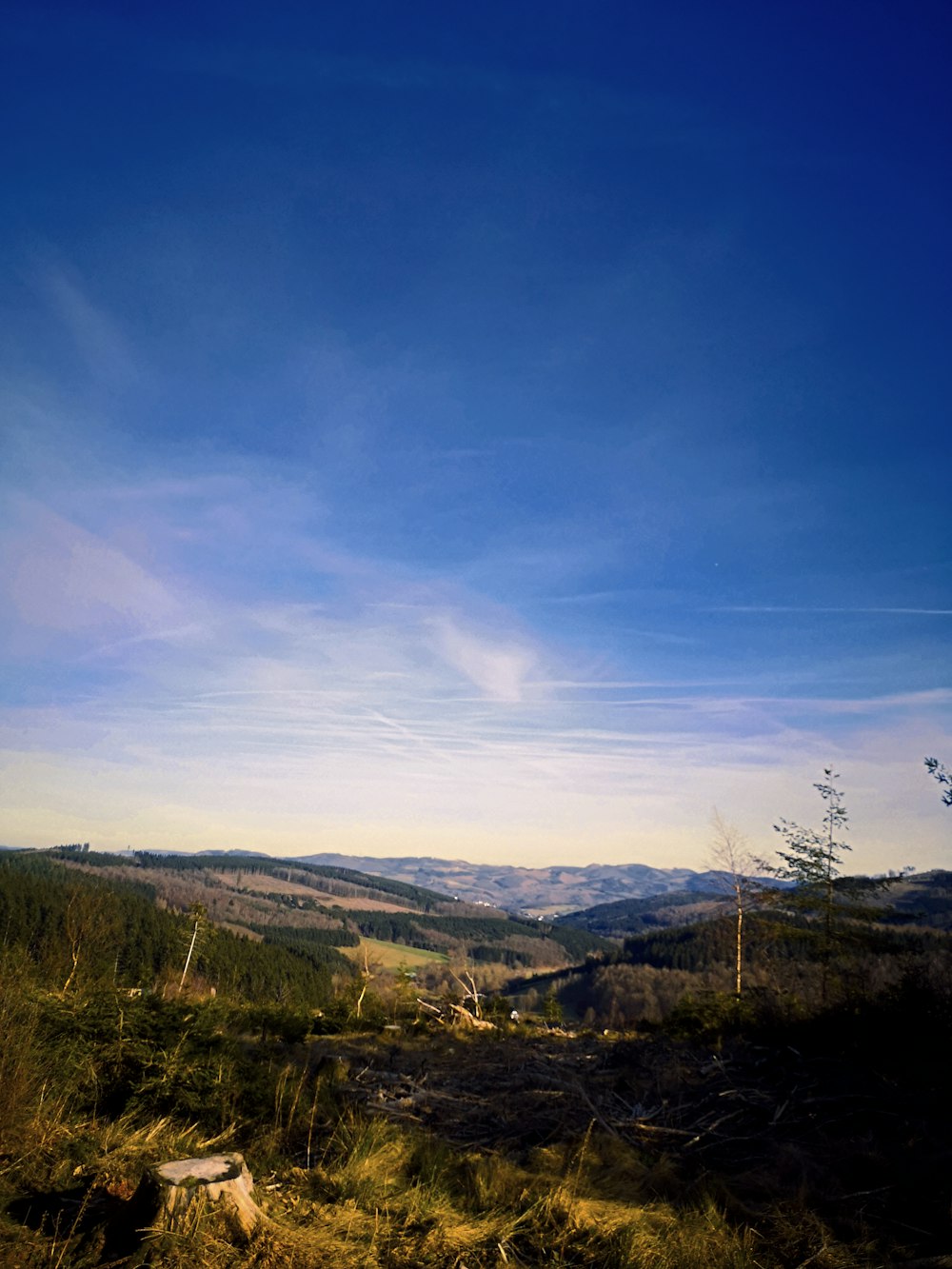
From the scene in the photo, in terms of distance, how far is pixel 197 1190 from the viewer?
448 cm

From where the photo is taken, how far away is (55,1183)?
5.11m

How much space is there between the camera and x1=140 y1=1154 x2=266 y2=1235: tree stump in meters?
4.41

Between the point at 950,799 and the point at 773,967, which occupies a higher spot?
the point at 950,799

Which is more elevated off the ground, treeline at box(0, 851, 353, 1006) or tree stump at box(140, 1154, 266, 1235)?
tree stump at box(140, 1154, 266, 1235)

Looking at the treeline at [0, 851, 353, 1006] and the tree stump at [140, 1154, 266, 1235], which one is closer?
the tree stump at [140, 1154, 266, 1235]

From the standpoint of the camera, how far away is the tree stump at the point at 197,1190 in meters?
4.41

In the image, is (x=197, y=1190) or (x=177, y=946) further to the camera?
(x=177, y=946)

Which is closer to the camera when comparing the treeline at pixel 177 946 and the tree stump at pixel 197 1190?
the tree stump at pixel 197 1190

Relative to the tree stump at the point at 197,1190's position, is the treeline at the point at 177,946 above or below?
below

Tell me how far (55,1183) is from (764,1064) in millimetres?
11157

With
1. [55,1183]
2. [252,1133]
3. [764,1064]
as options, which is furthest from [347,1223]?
[764,1064]

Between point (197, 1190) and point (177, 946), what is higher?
point (197, 1190)

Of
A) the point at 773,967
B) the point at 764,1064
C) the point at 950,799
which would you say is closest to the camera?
the point at 950,799

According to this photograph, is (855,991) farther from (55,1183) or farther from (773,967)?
(55,1183)
